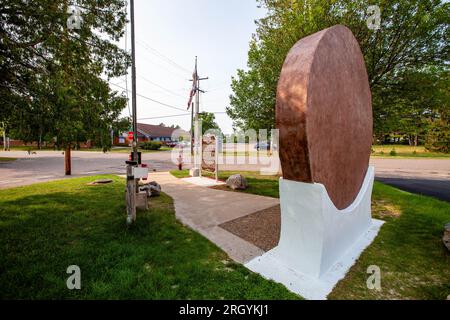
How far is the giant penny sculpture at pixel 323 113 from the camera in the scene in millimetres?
3207

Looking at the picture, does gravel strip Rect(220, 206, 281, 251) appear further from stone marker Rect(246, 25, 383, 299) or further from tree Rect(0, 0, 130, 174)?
tree Rect(0, 0, 130, 174)

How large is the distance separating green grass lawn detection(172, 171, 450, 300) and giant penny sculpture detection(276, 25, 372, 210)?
1.11 meters

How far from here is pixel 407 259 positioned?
399cm

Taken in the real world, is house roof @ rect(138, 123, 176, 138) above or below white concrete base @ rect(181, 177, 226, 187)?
above

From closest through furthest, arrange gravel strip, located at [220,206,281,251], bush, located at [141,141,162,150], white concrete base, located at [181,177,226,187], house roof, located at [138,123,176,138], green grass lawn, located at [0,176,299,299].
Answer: green grass lawn, located at [0,176,299,299]
gravel strip, located at [220,206,281,251]
white concrete base, located at [181,177,226,187]
bush, located at [141,141,162,150]
house roof, located at [138,123,176,138]

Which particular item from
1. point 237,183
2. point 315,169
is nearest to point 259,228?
point 315,169

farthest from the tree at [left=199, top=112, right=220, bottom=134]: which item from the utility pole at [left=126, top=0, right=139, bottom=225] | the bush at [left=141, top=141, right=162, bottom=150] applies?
the utility pole at [left=126, top=0, right=139, bottom=225]

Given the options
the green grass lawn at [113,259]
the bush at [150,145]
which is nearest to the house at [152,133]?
the bush at [150,145]

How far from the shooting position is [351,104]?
4.58 metres

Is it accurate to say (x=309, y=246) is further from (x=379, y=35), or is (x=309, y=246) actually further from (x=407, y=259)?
(x=379, y=35)

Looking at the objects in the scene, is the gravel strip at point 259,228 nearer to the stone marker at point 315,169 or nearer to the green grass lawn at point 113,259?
the stone marker at point 315,169

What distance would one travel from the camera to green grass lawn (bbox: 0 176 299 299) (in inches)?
115

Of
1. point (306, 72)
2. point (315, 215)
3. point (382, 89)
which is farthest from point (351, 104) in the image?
point (382, 89)

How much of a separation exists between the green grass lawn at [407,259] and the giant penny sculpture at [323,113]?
1113mm
